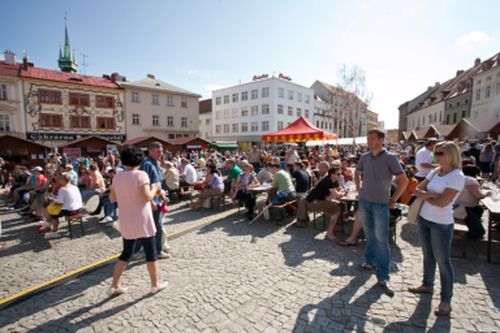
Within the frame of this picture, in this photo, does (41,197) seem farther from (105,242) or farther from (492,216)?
(492,216)

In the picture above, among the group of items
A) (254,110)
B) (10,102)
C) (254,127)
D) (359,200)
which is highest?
(254,110)

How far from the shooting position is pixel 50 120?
2755 centimetres

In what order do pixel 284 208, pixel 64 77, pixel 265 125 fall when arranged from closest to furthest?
pixel 284 208
pixel 64 77
pixel 265 125

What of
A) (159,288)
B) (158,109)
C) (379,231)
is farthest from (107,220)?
(158,109)

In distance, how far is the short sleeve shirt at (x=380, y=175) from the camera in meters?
3.11

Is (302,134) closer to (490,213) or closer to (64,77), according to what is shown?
(490,213)

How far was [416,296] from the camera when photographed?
10.2ft

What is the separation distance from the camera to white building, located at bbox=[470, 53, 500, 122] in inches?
1191

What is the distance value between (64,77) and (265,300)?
35.7 m

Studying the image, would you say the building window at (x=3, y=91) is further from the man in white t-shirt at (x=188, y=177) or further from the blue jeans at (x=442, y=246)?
Result: the blue jeans at (x=442, y=246)

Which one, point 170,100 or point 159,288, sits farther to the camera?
point 170,100

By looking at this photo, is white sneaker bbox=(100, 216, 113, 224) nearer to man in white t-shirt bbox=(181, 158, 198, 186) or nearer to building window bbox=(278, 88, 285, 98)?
man in white t-shirt bbox=(181, 158, 198, 186)

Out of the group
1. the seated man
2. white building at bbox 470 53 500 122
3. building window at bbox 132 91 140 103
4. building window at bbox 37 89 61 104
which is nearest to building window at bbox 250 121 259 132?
building window at bbox 132 91 140 103

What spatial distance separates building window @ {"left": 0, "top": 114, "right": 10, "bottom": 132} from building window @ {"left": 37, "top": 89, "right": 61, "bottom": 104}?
3.34m
